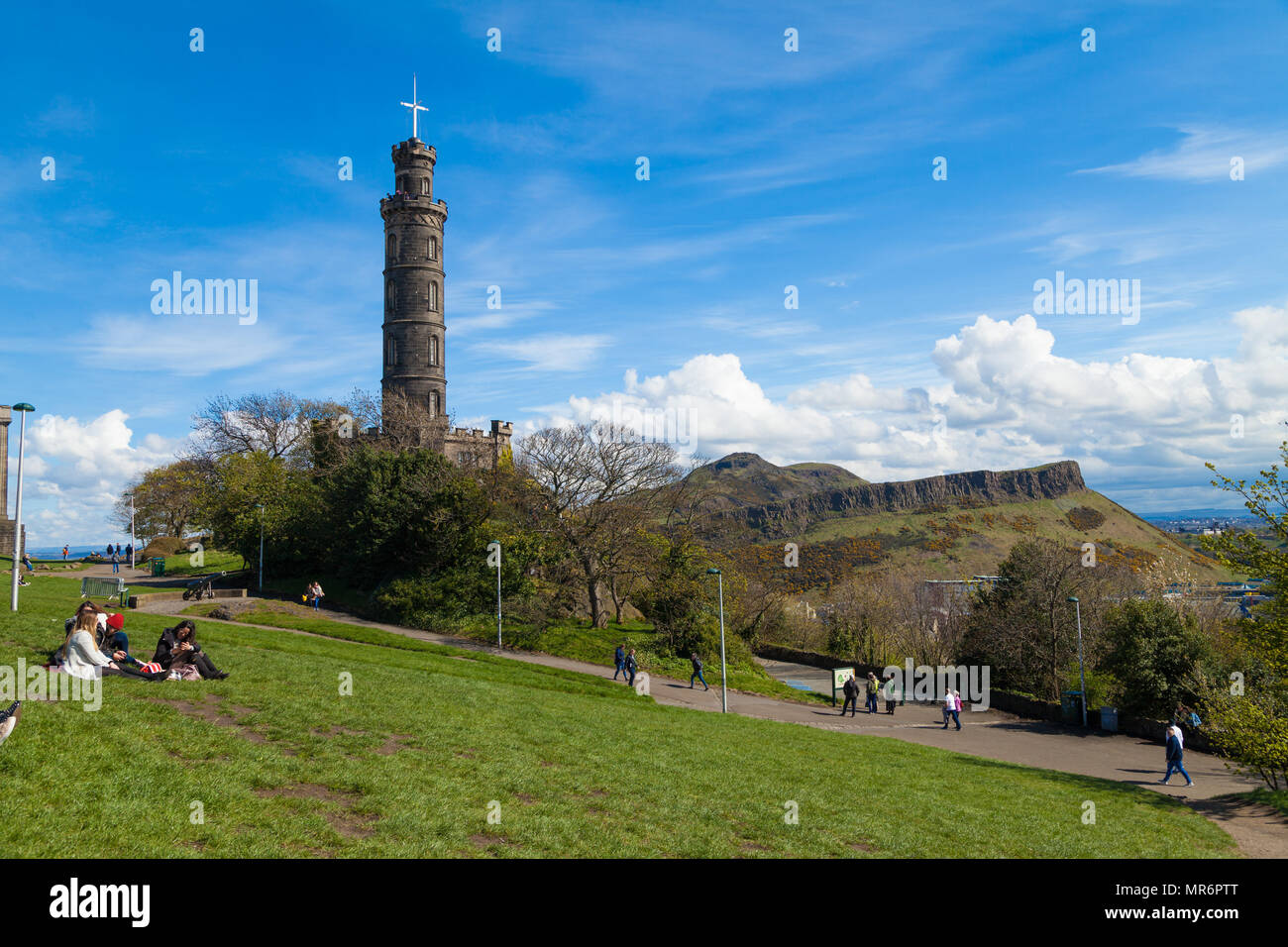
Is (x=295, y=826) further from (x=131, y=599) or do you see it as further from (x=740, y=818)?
(x=131, y=599)

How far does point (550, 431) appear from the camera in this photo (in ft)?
138

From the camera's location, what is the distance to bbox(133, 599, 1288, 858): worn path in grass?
1691 cm

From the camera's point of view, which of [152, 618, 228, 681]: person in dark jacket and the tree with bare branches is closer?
[152, 618, 228, 681]: person in dark jacket

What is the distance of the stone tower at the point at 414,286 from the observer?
217ft

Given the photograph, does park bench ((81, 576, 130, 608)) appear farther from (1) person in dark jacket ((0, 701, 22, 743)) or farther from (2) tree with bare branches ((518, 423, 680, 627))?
(1) person in dark jacket ((0, 701, 22, 743))

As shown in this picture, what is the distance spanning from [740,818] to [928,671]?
34.8 metres

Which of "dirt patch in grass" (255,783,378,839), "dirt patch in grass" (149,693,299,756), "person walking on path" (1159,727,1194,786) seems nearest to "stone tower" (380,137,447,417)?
"dirt patch in grass" (149,693,299,756)

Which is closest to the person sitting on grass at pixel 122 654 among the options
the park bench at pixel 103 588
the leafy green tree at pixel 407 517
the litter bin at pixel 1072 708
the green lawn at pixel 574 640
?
the park bench at pixel 103 588

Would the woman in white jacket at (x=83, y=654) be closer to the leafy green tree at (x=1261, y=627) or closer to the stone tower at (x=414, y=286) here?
the leafy green tree at (x=1261, y=627)

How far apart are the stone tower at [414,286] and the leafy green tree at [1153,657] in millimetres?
51289

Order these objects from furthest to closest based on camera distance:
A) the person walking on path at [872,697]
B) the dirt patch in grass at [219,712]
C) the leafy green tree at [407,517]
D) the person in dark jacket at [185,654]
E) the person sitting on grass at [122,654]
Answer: the leafy green tree at [407,517], the person walking on path at [872,697], the person in dark jacket at [185,654], the person sitting on grass at [122,654], the dirt patch in grass at [219,712]

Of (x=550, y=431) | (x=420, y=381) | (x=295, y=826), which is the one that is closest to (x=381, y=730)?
(x=295, y=826)

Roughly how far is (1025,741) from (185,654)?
2601 centimetres

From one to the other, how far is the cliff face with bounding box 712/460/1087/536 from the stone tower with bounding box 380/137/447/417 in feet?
359
